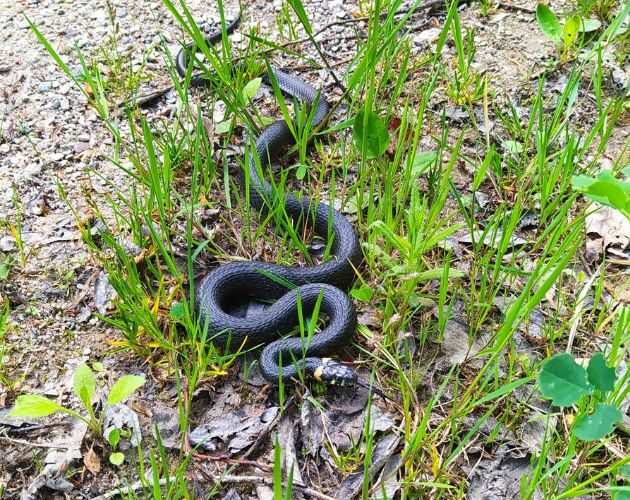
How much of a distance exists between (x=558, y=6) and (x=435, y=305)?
3.16m

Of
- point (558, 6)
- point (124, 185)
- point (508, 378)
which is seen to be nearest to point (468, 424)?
point (508, 378)

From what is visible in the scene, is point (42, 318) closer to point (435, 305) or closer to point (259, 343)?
point (259, 343)

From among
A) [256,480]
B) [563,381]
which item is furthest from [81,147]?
[563,381]

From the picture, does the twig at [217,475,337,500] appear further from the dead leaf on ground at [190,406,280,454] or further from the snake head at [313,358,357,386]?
the snake head at [313,358,357,386]

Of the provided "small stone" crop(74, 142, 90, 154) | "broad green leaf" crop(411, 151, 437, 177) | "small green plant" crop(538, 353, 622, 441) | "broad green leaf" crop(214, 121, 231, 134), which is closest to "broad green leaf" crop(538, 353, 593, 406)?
"small green plant" crop(538, 353, 622, 441)

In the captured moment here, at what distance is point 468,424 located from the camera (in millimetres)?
2760

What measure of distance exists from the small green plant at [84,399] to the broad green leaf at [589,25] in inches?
153

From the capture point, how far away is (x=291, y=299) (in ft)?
11.0

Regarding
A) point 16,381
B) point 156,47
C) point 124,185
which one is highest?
Answer: point 156,47

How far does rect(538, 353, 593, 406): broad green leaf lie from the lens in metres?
2.12

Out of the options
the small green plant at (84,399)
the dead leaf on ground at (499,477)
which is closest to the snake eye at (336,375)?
the dead leaf on ground at (499,477)

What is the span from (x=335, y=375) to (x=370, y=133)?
1.29 m

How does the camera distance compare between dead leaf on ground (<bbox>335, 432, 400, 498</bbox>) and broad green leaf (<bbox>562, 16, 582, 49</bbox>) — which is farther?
broad green leaf (<bbox>562, 16, 582, 49</bbox>)

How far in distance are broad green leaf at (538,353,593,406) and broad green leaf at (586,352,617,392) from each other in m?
0.05
